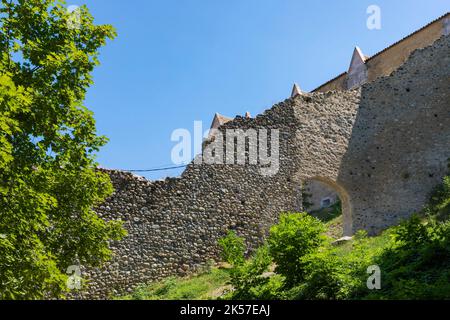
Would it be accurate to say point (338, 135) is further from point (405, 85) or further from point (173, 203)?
point (173, 203)

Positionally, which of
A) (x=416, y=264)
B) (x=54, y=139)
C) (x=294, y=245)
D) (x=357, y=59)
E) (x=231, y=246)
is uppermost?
(x=357, y=59)

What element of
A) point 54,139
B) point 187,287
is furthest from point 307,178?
point 54,139

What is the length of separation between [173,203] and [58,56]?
7.30 metres

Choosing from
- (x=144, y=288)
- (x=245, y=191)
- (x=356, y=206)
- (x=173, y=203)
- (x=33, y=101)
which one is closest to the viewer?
(x=33, y=101)

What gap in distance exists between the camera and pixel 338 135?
63.8 ft

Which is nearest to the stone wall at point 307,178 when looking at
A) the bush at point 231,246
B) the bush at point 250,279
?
the bush at point 231,246

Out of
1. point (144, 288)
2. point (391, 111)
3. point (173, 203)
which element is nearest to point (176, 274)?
point (144, 288)

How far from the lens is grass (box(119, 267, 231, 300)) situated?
1196 cm

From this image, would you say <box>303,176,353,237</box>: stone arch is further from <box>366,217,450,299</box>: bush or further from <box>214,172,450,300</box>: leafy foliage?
<box>366,217,450,299</box>: bush

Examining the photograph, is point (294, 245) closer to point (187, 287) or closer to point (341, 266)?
point (341, 266)

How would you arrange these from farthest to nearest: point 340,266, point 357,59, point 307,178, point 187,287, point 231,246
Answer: point 357,59 → point 307,178 → point 231,246 → point 187,287 → point 340,266

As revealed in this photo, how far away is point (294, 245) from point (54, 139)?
16.1 ft

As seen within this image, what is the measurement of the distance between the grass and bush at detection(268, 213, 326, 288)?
2.49 metres

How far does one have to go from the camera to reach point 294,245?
9.25 m
